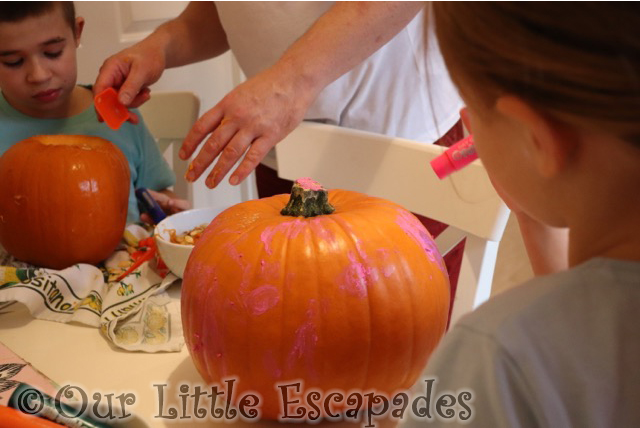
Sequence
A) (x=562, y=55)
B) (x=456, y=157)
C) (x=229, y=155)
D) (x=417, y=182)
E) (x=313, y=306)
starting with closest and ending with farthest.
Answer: (x=562, y=55) → (x=313, y=306) → (x=456, y=157) → (x=229, y=155) → (x=417, y=182)

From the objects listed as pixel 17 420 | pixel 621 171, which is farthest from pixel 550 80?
pixel 17 420

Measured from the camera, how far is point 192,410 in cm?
64

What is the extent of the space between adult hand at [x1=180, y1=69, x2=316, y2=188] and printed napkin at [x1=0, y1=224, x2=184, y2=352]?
17 centimetres

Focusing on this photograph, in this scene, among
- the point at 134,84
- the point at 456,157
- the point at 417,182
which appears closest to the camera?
the point at 456,157

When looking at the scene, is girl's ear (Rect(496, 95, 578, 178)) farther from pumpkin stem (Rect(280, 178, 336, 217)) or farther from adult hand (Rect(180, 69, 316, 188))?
adult hand (Rect(180, 69, 316, 188))

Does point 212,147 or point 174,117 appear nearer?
point 212,147

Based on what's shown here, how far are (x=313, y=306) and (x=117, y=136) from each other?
0.93 meters

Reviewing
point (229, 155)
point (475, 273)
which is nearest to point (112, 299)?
point (229, 155)

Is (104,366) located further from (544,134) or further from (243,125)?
(544,134)

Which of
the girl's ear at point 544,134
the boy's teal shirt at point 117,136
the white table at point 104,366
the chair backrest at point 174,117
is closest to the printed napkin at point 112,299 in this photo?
the white table at point 104,366

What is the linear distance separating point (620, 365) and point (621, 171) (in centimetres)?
12

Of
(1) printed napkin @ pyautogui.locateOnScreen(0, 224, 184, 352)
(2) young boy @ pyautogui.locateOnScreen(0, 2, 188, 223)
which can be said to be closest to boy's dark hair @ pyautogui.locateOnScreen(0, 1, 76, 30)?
(2) young boy @ pyautogui.locateOnScreen(0, 2, 188, 223)

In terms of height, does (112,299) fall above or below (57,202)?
below

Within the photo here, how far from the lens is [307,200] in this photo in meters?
Result: 0.68
